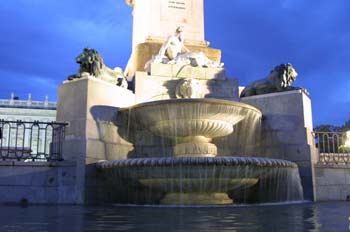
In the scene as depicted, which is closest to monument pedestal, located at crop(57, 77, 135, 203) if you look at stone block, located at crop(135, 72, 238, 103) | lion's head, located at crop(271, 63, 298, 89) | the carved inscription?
stone block, located at crop(135, 72, 238, 103)

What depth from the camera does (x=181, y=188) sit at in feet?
29.8

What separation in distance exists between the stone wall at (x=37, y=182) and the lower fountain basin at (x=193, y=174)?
982 mm

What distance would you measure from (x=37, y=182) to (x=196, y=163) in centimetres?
394

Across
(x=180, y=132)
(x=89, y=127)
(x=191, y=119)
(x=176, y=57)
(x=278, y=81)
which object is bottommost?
(x=180, y=132)

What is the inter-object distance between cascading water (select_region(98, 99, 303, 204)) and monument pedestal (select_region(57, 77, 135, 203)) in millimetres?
496

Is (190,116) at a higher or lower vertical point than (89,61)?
lower

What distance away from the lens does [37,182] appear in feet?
31.6

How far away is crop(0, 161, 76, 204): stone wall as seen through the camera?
938 cm

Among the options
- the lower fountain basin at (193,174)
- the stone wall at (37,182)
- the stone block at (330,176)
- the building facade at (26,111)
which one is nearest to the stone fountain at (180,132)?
the lower fountain basin at (193,174)

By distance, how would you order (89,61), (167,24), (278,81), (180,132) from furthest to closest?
(167,24)
(278,81)
(89,61)
(180,132)

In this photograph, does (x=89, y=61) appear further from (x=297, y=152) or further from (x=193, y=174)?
(x=297, y=152)

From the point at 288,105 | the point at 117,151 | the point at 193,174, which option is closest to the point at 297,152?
the point at 288,105

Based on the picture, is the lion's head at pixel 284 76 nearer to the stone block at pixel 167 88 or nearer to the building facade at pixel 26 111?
the stone block at pixel 167 88

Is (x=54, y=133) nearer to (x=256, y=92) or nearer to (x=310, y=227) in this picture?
(x=256, y=92)
